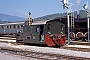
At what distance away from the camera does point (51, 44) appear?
20.2m

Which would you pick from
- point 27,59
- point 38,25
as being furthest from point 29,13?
point 27,59

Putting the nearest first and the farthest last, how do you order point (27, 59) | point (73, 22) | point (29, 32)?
point (27, 59)
point (29, 32)
point (73, 22)

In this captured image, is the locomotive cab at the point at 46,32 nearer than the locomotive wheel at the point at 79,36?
Yes

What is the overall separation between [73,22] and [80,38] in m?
2.20

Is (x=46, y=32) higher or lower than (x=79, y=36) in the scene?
higher

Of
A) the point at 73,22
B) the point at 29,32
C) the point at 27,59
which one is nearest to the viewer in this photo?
the point at 27,59

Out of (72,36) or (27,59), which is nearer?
(27,59)

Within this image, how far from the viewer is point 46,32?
64.9 feet

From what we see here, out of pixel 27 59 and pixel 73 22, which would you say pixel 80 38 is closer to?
pixel 73 22

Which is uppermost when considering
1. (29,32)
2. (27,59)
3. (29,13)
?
(29,13)

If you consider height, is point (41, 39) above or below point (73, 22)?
below

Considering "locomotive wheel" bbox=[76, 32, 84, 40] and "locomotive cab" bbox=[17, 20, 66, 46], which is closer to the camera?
"locomotive cab" bbox=[17, 20, 66, 46]

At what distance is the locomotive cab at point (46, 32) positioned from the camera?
19.8 m

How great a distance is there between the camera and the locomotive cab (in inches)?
778
